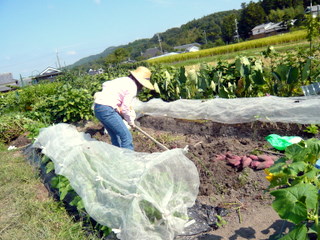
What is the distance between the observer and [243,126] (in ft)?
15.8

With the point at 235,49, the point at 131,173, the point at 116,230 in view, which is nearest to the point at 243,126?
the point at 131,173

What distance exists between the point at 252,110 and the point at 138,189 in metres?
2.85

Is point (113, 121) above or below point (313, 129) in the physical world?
above

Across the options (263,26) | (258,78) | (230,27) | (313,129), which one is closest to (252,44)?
(258,78)

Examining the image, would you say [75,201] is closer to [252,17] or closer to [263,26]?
[263,26]

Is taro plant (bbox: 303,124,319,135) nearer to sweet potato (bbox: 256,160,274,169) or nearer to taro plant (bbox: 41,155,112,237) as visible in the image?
sweet potato (bbox: 256,160,274,169)

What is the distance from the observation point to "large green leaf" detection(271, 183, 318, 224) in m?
1.47

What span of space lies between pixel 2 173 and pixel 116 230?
3.24 m

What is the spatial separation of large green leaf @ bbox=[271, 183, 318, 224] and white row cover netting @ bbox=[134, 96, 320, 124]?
2.86 metres

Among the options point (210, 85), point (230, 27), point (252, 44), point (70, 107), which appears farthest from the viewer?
point (230, 27)

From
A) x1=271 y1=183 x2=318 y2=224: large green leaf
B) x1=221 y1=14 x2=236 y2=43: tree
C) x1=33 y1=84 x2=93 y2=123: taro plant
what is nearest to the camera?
x1=271 y1=183 x2=318 y2=224: large green leaf

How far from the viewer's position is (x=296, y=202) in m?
1.50

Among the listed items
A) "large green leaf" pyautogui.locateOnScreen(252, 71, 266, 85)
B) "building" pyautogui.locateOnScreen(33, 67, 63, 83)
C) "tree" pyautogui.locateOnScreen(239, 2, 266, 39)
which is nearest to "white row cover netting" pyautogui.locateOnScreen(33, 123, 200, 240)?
"large green leaf" pyautogui.locateOnScreen(252, 71, 266, 85)

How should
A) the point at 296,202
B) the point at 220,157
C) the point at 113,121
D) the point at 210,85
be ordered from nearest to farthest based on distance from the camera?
the point at 296,202 → the point at 220,157 → the point at 113,121 → the point at 210,85
